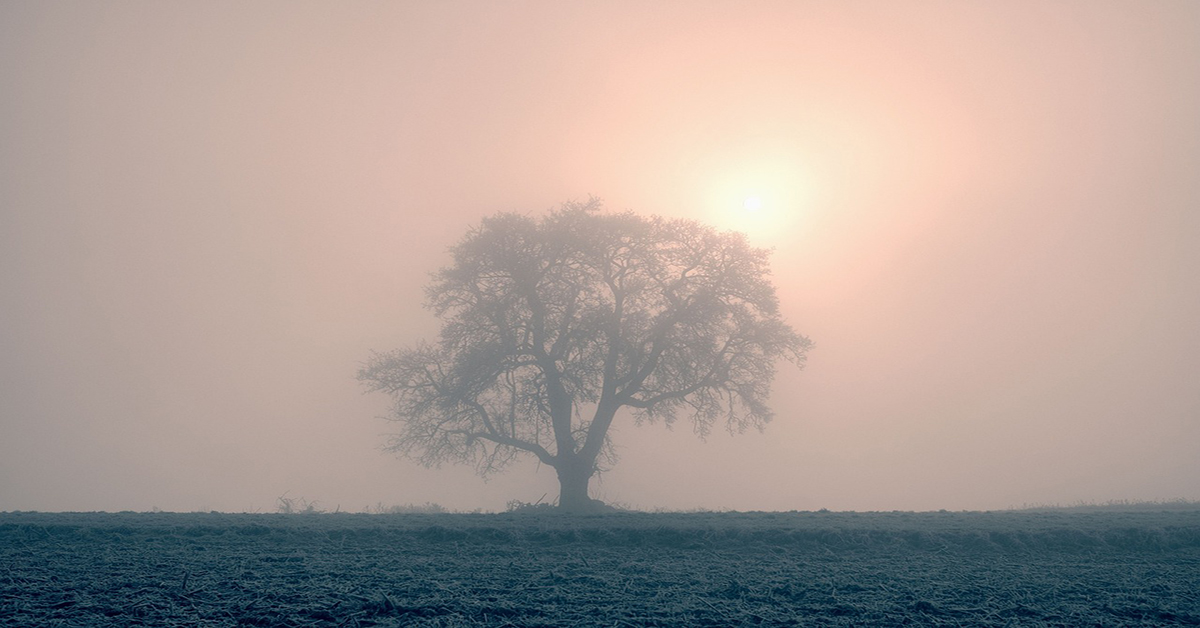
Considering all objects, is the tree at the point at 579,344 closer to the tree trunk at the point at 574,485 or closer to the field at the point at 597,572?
the tree trunk at the point at 574,485

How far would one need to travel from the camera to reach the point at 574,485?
22.3m

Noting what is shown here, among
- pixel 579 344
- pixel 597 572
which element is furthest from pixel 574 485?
pixel 597 572

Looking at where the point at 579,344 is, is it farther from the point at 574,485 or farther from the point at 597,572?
the point at 597,572

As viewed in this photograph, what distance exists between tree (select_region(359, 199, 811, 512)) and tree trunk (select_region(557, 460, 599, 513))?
4 centimetres

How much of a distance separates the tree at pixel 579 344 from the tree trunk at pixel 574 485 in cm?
4

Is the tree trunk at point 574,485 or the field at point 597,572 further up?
the tree trunk at point 574,485

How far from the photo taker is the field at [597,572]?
593cm

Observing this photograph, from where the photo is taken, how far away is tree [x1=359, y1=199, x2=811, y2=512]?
22766 mm

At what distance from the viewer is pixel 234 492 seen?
5028 centimetres

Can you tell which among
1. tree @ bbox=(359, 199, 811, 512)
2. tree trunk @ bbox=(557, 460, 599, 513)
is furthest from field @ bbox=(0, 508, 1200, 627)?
tree @ bbox=(359, 199, 811, 512)

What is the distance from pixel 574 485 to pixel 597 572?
14.3 metres

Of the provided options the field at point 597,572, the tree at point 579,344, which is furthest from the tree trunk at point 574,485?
the field at point 597,572

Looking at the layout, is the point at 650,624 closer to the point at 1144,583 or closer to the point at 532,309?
the point at 1144,583

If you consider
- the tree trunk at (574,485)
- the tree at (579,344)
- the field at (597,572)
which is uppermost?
the tree at (579,344)
